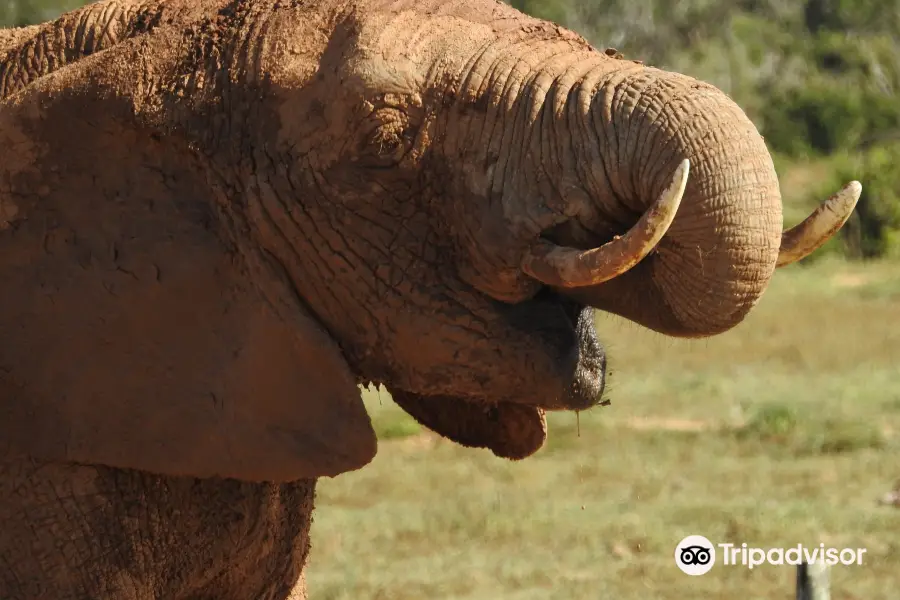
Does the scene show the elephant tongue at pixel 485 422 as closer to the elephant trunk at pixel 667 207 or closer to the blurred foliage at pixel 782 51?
the elephant trunk at pixel 667 207

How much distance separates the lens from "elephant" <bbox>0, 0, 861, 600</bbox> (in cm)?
299

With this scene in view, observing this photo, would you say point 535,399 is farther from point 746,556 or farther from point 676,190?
point 746,556

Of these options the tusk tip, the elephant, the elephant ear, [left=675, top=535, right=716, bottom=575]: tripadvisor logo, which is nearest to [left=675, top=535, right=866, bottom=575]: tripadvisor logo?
[left=675, top=535, right=716, bottom=575]: tripadvisor logo

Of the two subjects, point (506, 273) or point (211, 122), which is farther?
point (211, 122)

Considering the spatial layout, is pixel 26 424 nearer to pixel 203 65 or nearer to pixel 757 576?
pixel 203 65

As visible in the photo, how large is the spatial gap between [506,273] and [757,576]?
4.01m

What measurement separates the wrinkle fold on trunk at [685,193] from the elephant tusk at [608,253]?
65 mm

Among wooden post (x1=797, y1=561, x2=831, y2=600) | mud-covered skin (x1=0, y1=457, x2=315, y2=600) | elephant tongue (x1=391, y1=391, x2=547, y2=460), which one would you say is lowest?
wooden post (x1=797, y1=561, x2=831, y2=600)

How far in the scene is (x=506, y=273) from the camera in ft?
9.95

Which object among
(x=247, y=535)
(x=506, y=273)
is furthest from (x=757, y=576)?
(x=506, y=273)

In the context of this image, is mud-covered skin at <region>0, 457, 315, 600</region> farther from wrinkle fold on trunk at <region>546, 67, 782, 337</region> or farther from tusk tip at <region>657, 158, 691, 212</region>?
tusk tip at <region>657, 158, 691, 212</region>

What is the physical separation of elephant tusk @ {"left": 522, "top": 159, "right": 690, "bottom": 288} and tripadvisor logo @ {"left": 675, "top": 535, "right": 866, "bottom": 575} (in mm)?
4033

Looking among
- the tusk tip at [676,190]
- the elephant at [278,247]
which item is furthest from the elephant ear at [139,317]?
the tusk tip at [676,190]

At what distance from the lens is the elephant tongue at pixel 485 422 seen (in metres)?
3.53
